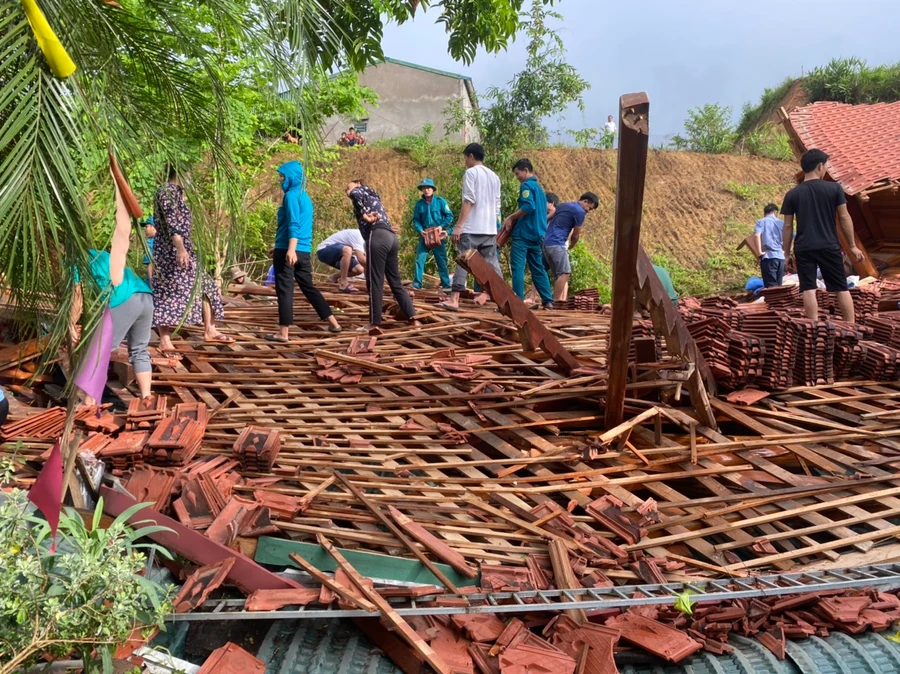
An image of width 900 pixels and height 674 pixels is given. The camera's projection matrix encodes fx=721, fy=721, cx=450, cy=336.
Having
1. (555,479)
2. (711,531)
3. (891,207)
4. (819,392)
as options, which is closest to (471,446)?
(555,479)

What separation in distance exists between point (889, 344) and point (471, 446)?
3.89m

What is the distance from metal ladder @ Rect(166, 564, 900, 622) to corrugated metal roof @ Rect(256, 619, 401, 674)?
0.28ft

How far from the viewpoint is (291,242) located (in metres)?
6.71

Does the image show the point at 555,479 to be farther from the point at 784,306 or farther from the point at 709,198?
the point at 709,198

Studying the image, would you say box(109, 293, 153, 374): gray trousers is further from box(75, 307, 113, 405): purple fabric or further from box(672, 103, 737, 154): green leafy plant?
box(672, 103, 737, 154): green leafy plant

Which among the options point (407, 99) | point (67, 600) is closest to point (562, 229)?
point (67, 600)

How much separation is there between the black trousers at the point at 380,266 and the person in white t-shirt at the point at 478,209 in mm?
775

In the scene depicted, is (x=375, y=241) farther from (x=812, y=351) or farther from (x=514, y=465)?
(x=812, y=351)

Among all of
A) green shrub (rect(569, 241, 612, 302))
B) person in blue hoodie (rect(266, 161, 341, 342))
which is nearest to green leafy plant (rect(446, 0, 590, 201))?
green shrub (rect(569, 241, 612, 302))

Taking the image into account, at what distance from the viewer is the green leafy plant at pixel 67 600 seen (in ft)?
8.20

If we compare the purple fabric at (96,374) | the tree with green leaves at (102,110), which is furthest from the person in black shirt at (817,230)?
the purple fabric at (96,374)

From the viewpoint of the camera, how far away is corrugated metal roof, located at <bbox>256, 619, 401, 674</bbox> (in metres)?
2.97

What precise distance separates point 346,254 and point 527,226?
2844 millimetres

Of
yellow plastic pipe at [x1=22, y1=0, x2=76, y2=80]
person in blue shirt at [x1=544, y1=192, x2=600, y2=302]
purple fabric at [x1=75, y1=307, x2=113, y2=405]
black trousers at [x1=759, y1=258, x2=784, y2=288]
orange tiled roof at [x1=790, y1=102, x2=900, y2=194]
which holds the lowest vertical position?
purple fabric at [x1=75, y1=307, x2=113, y2=405]
